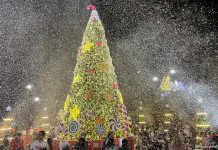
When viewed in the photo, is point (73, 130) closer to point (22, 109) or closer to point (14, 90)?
point (22, 109)

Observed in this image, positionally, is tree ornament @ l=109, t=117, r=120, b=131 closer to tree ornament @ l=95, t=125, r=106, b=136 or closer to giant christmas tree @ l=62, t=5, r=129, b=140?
giant christmas tree @ l=62, t=5, r=129, b=140

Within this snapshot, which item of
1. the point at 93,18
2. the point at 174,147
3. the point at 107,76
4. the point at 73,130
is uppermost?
the point at 93,18

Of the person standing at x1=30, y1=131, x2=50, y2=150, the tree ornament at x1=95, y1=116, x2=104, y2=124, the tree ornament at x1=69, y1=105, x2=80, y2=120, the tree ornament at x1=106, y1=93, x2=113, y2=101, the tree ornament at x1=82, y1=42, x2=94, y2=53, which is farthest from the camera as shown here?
the tree ornament at x1=82, y1=42, x2=94, y2=53

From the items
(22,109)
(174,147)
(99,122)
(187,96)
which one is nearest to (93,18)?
(99,122)

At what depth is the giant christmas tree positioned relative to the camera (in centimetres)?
1307

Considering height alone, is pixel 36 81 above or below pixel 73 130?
above

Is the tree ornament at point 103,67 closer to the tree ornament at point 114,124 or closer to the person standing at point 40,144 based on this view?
the tree ornament at point 114,124

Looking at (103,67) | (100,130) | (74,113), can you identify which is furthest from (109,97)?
(74,113)

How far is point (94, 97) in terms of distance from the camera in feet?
44.2

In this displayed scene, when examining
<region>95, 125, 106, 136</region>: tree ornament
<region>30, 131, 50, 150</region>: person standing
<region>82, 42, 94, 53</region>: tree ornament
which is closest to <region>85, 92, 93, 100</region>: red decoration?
<region>95, 125, 106, 136</region>: tree ornament

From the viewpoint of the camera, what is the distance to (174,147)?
9.23m

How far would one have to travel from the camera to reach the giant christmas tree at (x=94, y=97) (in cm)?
1307

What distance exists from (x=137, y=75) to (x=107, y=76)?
43.0 metres


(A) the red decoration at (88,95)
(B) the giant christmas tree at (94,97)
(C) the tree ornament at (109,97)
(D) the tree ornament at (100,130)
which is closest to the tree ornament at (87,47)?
(B) the giant christmas tree at (94,97)
